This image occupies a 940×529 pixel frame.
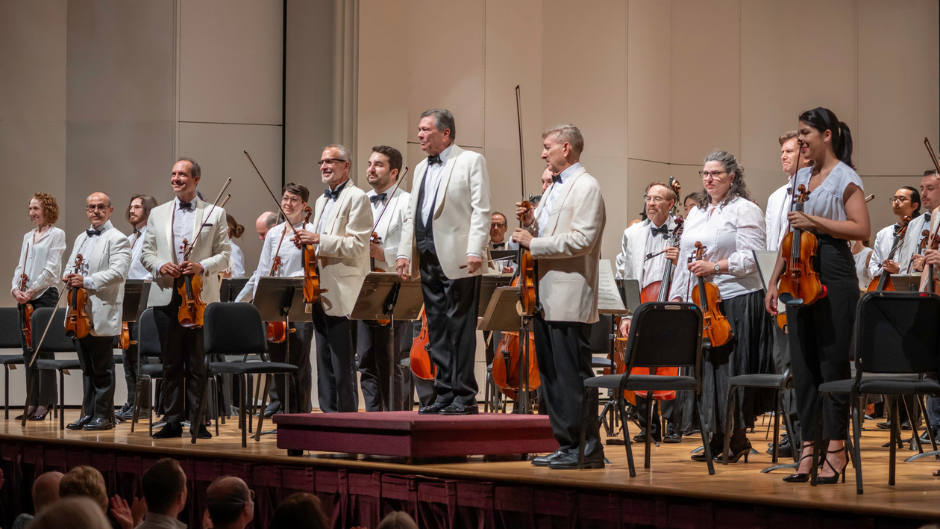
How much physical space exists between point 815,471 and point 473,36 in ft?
20.6

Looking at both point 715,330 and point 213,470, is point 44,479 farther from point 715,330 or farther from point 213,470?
point 715,330

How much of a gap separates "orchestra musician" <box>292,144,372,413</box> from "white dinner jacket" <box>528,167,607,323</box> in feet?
5.55

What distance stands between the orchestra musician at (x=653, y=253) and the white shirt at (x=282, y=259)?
89.1 inches

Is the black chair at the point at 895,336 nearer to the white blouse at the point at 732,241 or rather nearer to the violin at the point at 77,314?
the white blouse at the point at 732,241

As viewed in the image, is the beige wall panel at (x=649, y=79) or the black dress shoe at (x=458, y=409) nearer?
the black dress shoe at (x=458, y=409)

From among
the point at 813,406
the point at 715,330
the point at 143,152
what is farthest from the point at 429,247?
the point at 143,152

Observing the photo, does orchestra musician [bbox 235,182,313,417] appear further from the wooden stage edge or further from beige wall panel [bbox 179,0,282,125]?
beige wall panel [bbox 179,0,282,125]

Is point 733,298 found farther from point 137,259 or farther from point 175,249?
point 137,259

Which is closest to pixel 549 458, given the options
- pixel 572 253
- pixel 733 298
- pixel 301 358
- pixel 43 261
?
pixel 572 253

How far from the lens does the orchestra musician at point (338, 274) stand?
236 inches

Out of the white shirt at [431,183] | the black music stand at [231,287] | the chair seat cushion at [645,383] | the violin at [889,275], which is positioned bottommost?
the chair seat cushion at [645,383]

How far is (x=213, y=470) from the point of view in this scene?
5.20m

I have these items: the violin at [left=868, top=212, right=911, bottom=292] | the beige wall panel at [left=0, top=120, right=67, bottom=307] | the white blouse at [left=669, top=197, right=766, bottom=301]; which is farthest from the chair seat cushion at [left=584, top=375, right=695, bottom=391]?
the beige wall panel at [left=0, top=120, right=67, bottom=307]

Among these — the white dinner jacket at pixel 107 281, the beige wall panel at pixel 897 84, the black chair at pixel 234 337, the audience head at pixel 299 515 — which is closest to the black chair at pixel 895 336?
the audience head at pixel 299 515
